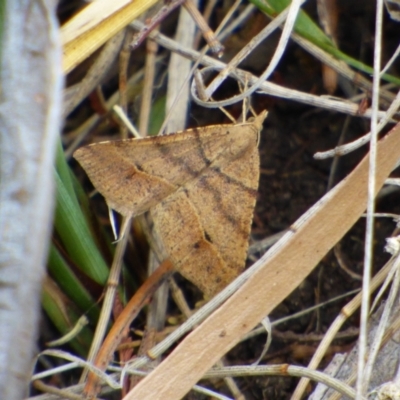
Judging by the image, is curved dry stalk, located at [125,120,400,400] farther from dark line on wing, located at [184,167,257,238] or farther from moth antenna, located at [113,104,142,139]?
moth antenna, located at [113,104,142,139]

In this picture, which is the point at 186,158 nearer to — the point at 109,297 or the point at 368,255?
the point at 109,297

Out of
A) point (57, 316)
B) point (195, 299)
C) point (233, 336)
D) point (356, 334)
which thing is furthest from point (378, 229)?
point (57, 316)

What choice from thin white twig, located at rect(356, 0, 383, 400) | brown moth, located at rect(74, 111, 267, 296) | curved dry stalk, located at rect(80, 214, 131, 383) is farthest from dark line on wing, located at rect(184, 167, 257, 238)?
thin white twig, located at rect(356, 0, 383, 400)

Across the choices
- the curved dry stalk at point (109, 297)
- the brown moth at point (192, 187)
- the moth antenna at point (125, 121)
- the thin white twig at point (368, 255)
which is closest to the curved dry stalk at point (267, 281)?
the thin white twig at point (368, 255)

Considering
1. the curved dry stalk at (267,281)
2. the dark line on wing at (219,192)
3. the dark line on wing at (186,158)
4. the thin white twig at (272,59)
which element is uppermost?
the thin white twig at (272,59)

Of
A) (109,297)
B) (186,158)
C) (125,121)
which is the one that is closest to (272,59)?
(186,158)

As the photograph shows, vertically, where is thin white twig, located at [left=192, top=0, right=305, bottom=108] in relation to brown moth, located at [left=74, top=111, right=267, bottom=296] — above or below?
above

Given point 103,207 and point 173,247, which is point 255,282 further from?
point 103,207

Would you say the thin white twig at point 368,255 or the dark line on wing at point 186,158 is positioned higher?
the dark line on wing at point 186,158

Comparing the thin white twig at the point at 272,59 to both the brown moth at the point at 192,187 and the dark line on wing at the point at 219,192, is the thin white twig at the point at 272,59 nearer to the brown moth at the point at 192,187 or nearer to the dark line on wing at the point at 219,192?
the brown moth at the point at 192,187
